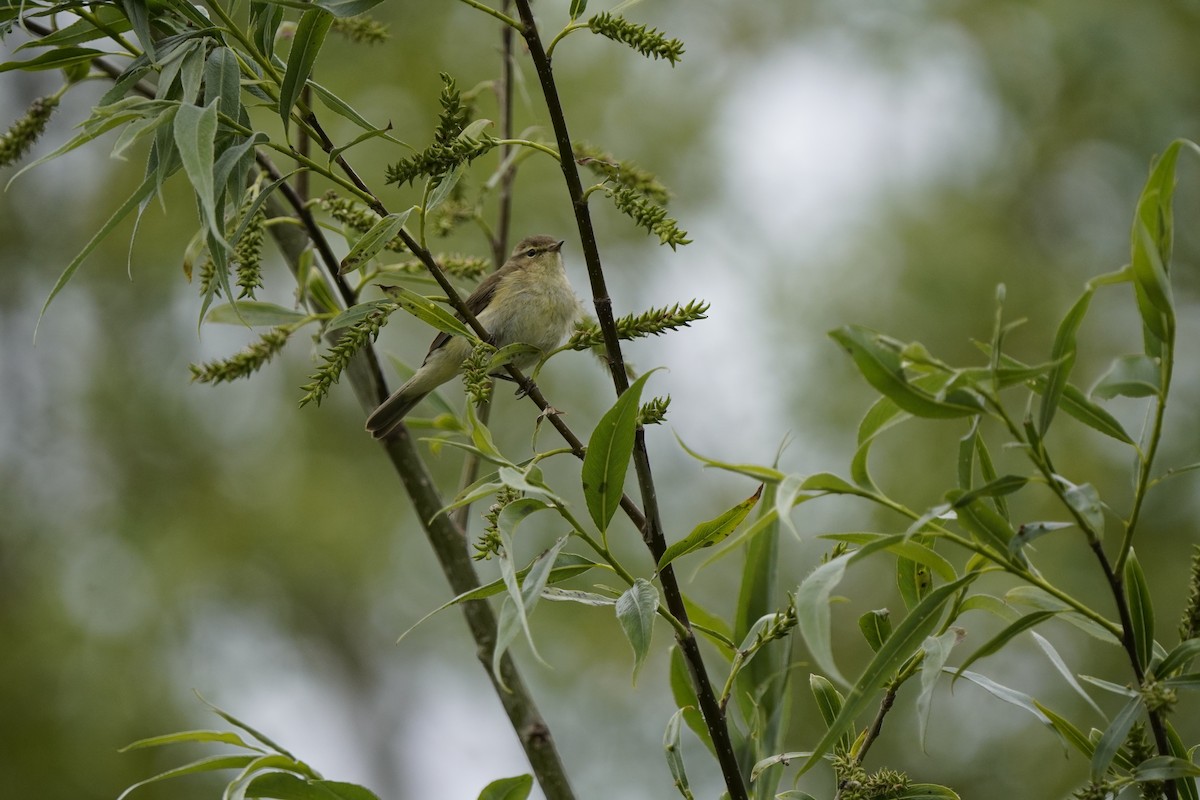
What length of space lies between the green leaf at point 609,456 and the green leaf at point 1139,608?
1.87 ft

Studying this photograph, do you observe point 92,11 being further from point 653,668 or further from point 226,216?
point 653,668

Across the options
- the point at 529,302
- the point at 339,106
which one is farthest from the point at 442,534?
the point at 529,302

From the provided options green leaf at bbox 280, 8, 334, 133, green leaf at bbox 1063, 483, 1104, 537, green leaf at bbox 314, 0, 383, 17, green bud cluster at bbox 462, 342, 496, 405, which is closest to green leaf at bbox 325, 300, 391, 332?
green bud cluster at bbox 462, 342, 496, 405

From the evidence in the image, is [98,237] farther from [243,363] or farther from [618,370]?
[243,363]

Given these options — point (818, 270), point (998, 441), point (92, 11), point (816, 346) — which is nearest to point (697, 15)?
point (818, 270)

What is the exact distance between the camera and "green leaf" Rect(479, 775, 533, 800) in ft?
4.67

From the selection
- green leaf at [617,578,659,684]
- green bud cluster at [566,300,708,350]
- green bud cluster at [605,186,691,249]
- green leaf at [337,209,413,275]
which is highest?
green leaf at [337,209,413,275]

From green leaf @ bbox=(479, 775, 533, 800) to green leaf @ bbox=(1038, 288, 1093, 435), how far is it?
767mm

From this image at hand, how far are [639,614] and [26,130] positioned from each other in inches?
56.2

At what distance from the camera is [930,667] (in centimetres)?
131

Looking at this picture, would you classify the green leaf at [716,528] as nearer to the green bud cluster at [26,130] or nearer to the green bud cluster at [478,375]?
the green bud cluster at [478,375]

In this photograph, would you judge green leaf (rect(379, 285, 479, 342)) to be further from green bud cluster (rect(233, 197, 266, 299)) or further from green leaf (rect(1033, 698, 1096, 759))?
green leaf (rect(1033, 698, 1096, 759))

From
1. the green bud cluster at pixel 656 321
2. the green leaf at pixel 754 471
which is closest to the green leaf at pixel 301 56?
the green bud cluster at pixel 656 321

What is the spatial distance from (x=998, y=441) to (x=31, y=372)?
8462mm
